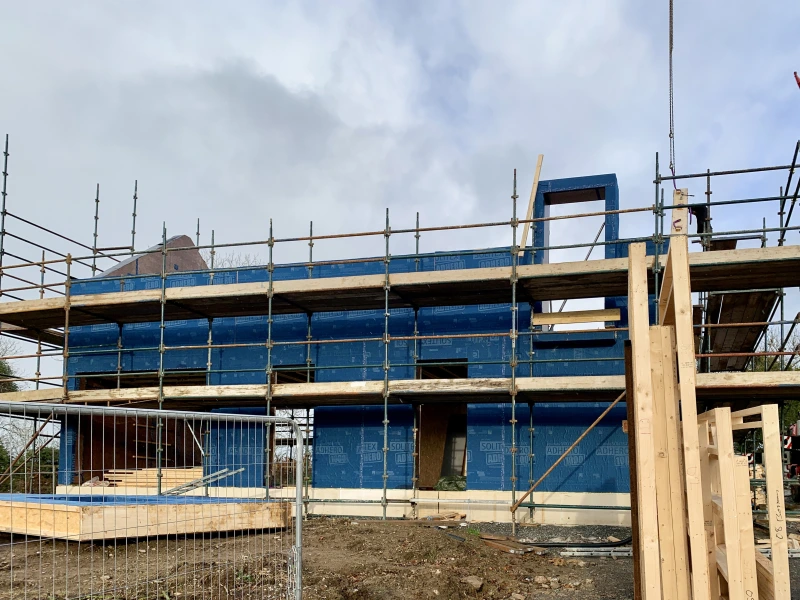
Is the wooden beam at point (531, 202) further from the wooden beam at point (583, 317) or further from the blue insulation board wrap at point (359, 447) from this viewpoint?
the blue insulation board wrap at point (359, 447)

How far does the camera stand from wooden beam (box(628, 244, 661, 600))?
533cm

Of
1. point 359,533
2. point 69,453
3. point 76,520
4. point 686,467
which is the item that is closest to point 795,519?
point 359,533

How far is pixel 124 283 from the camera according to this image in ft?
62.5

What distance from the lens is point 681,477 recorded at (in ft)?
18.1

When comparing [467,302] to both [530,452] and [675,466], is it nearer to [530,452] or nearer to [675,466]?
[530,452]

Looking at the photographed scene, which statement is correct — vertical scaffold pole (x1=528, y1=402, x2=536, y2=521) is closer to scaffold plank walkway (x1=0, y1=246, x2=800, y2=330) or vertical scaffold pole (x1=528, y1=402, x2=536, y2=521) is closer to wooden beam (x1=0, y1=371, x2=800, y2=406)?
wooden beam (x1=0, y1=371, x2=800, y2=406)

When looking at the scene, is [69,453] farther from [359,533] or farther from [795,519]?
[795,519]

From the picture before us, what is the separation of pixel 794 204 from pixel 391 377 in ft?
27.5

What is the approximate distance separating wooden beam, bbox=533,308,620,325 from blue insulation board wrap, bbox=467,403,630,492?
5.26ft

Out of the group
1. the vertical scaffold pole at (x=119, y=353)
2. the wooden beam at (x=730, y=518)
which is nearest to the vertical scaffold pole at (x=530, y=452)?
the vertical scaffold pole at (x=119, y=353)

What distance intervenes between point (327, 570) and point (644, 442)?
220 inches

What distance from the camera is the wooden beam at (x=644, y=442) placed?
533 cm

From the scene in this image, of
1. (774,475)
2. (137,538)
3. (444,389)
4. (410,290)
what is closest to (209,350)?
(410,290)

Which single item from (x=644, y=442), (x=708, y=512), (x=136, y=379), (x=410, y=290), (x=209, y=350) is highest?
(x=410, y=290)
